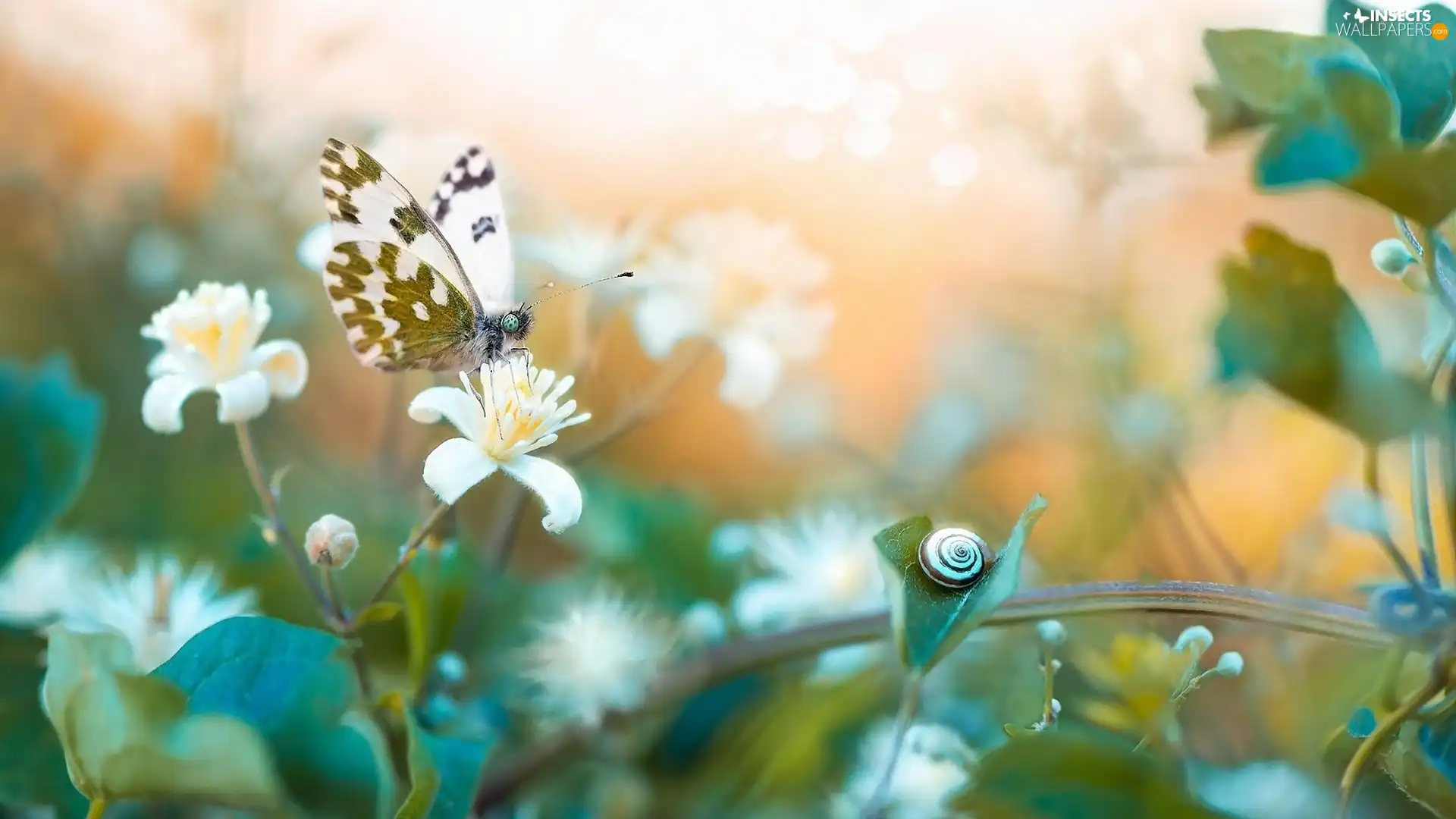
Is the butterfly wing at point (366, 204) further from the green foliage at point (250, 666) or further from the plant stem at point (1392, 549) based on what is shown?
the plant stem at point (1392, 549)

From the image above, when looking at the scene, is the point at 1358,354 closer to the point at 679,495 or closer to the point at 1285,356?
the point at 1285,356

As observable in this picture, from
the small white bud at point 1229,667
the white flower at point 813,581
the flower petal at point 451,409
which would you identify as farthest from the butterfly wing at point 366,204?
the small white bud at point 1229,667

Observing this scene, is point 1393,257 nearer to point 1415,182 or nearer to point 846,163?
point 1415,182

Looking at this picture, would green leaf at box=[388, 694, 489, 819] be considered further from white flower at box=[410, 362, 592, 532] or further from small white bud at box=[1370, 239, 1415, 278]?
small white bud at box=[1370, 239, 1415, 278]

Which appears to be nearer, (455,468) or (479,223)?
(455,468)

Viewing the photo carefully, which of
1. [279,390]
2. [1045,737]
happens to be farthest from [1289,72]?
[279,390]

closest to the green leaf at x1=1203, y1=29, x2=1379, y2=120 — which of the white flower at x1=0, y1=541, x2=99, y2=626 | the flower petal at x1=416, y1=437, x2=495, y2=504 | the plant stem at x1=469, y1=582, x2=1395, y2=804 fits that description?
the plant stem at x1=469, y1=582, x2=1395, y2=804

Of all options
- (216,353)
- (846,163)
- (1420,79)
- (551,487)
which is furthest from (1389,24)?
(846,163)

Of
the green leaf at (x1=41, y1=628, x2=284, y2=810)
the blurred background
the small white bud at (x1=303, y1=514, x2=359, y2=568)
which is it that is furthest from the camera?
the blurred background
